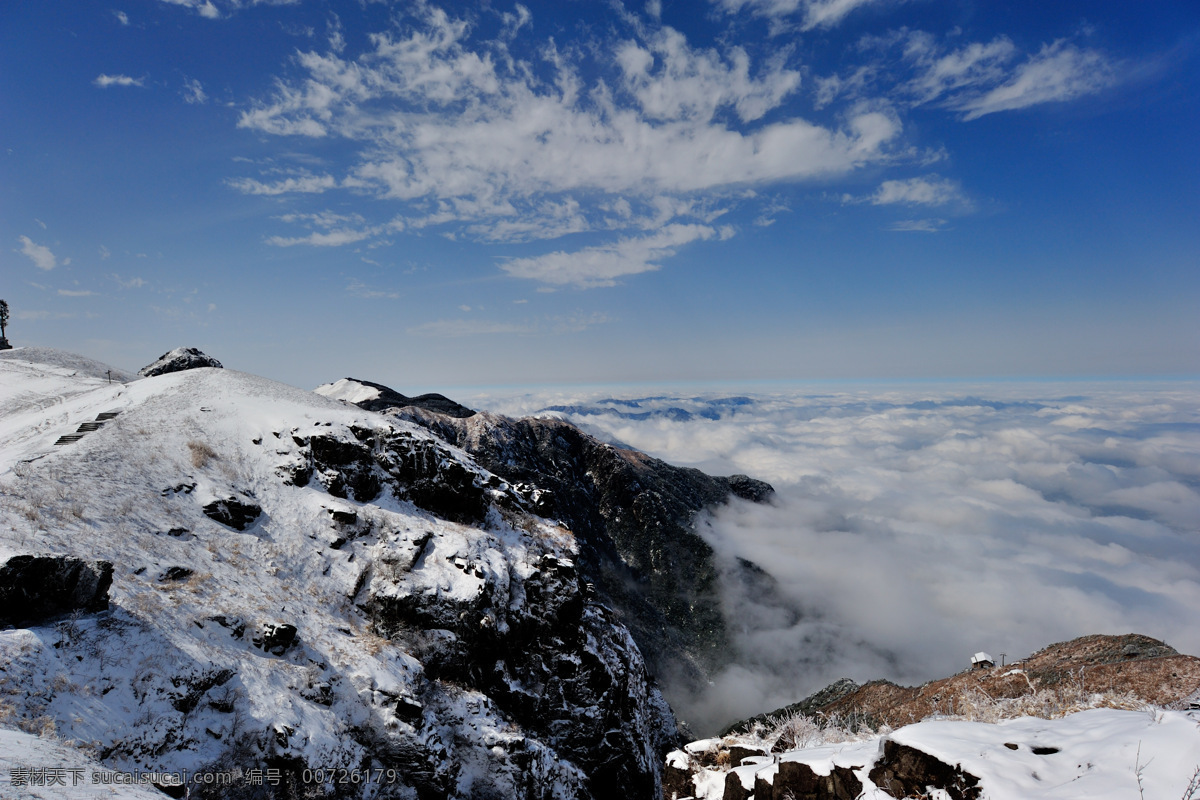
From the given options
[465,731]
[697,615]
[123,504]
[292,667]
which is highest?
[123,504]

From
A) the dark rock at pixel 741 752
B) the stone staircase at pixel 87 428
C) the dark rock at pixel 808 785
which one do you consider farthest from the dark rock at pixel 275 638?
the dark rock at pixel 808 785

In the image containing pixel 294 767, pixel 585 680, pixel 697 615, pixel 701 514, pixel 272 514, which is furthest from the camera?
pixel 701 514

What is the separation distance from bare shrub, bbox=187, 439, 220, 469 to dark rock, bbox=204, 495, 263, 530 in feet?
11.9

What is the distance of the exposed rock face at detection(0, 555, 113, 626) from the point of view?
13.9m

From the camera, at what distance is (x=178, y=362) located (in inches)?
1609

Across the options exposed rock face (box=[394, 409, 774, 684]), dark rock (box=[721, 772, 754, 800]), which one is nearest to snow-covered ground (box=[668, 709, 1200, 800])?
dark rock (box=[721, 772, 754, 800])

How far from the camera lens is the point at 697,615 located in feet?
383

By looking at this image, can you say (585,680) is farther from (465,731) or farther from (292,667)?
Result: (292,667)

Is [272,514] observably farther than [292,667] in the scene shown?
Yes

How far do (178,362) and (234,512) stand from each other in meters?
25.6

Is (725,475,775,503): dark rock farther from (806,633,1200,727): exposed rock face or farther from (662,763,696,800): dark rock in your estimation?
(662,763,696,800): dark rock

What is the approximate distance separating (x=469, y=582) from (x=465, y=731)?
24.3ft

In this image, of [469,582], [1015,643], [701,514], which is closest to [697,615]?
[701,514]

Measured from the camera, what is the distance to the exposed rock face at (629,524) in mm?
105562
